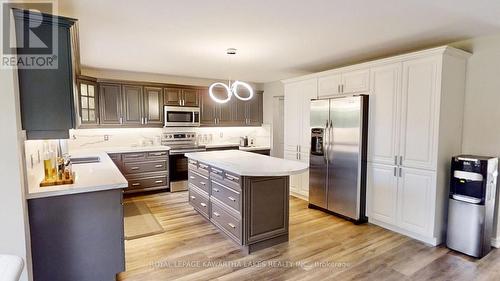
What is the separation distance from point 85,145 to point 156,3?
390 centimetres

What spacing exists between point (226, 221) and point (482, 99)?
3.24 meters

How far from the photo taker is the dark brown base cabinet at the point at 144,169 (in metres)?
4.86

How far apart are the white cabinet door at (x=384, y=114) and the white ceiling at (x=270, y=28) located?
1.23 feet

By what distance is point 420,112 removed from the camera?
309 centimetres

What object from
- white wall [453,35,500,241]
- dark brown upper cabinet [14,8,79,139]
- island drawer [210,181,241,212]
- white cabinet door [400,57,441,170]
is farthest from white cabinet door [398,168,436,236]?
dark brown upper cabinet [14,8,79,139]

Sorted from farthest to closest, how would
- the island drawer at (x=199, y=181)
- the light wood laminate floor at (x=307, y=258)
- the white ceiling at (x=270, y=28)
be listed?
1. the island drawer at (x=199, y=181)
2. the light wood laminate floor at (x=307, y=258)
3. the white ceiling at (x=270, y=28)

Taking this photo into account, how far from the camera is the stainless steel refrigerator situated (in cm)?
360

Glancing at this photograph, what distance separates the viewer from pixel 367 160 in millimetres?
3676

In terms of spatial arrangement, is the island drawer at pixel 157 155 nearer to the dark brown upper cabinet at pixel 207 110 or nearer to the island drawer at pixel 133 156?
the island drawer at pixel 133 156

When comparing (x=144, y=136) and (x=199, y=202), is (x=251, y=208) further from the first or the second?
(x=144, y=136)

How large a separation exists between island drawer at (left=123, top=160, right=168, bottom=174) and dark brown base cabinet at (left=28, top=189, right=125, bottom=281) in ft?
9.08

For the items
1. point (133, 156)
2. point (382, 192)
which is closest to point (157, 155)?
point (133, 156)

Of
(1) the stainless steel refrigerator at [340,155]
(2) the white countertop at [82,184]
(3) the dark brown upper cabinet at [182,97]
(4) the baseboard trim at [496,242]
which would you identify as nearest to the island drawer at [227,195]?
(2) the white countertop at [82,184]

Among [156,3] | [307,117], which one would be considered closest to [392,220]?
[307,117]
